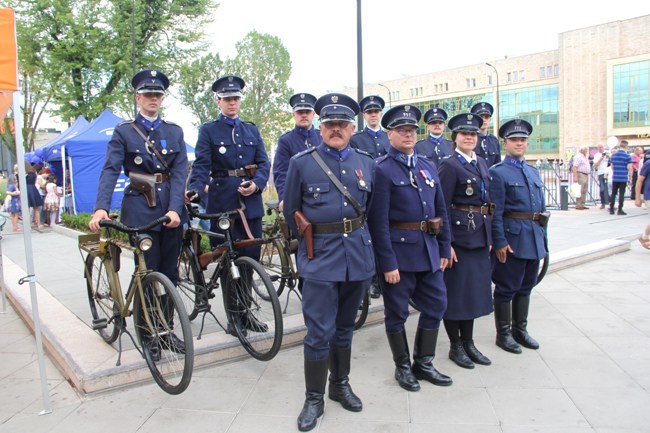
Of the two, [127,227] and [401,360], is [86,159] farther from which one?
[401,360]

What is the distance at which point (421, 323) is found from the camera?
3918 millimetres

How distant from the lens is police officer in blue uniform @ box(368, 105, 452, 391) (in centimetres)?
368

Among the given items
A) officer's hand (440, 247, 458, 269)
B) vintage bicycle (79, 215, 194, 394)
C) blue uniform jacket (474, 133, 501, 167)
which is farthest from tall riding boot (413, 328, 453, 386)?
blue uniform jacket (474, 133, 501, 167)

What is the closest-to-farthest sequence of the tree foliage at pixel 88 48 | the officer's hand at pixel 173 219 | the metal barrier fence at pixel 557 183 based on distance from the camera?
1. the officer's hand at pixel 173 219
2. the metal barrier fence at pixel 557 183
3. the tree foliage at pixel 88 48

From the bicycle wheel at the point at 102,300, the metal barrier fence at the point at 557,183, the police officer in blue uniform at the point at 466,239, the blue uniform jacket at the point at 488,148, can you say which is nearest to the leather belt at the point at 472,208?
the police officer in blue uniform at the point at 466,239

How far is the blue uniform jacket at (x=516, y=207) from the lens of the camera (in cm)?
442

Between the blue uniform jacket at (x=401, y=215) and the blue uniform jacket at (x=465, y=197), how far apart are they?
1.38ft

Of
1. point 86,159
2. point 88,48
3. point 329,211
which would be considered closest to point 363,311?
point 329,211

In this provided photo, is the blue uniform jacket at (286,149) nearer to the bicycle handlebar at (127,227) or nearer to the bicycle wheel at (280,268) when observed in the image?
the bicycle wheel at (280,268)

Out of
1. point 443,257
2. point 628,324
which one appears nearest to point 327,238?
point 443,257

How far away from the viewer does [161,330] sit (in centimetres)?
369

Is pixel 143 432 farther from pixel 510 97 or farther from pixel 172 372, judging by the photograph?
pixel 510 97

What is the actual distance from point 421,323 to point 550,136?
248ft

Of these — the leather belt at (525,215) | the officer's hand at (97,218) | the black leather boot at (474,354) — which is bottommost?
the black leather boot at (474,354)
